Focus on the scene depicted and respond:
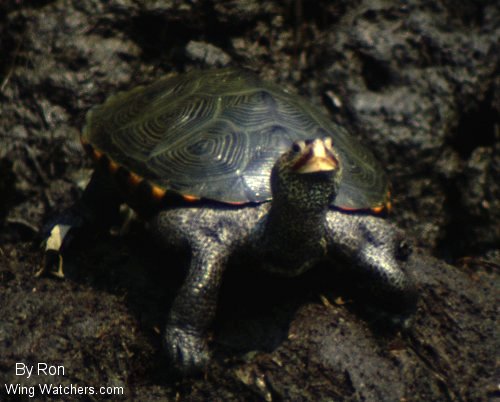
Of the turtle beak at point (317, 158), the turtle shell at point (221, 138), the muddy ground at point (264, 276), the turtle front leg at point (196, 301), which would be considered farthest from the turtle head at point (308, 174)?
the muddy ground at point (264, 276)

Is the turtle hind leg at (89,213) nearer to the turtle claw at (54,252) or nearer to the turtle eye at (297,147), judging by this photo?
the turtle claw at (54,252)

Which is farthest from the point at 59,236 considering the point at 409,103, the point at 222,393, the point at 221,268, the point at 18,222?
the point at 409,103

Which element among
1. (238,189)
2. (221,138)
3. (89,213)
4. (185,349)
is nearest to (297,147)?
(238,189)

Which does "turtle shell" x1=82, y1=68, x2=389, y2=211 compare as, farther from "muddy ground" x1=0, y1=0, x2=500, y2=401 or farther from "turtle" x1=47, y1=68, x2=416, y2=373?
"muddy ground" x1=0, y1=0, x2=500, y2=401

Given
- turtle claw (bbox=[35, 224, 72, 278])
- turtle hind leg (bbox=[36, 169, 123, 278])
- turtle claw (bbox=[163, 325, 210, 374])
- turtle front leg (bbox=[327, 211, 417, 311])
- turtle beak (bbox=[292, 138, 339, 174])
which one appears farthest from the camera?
turtle hind leg (bbox=[36, 169, 123, 278])

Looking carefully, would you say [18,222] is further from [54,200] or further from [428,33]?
[428,33]

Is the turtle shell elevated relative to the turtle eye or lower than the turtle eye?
lower

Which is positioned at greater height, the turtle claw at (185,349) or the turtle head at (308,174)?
the turtle head at (308,174)

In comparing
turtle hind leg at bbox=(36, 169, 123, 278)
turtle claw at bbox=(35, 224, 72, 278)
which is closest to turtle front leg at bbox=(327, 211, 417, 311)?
turtle hind leg at bbox=(36, 169, 123, 278)
